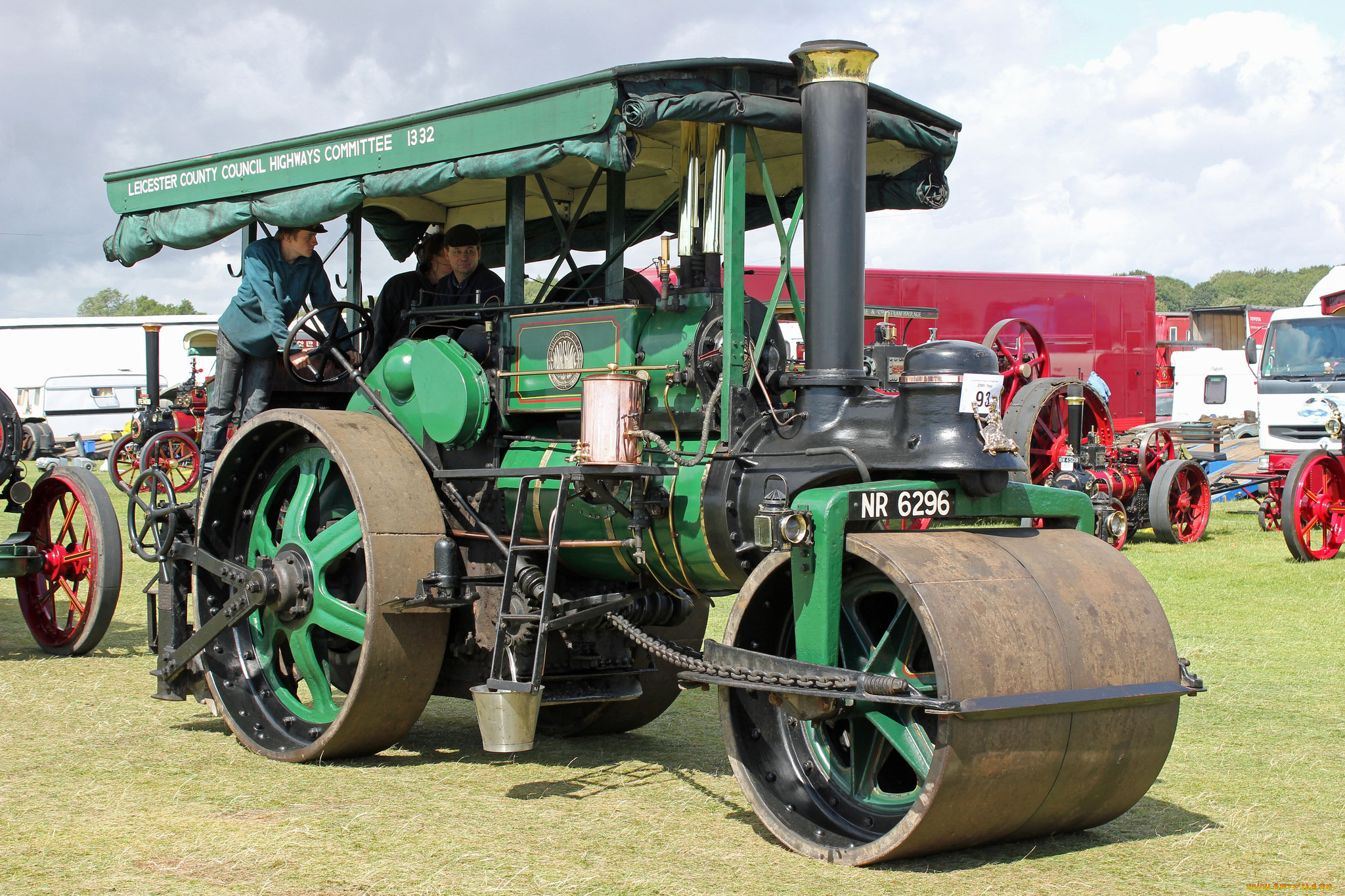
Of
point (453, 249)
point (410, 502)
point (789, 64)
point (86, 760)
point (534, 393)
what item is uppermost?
point (789, 64)

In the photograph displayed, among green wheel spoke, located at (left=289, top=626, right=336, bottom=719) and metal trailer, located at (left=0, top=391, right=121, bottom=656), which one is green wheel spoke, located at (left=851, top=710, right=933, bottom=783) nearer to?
green wheel spoke, located at (left=289, top=626, right=336, bottom=719)

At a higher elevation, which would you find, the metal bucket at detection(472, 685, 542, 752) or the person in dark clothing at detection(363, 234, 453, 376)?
the person in dark clothing at detection(363, 234, 453, 376)

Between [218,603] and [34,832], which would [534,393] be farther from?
[34,832]

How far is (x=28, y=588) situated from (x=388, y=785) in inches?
Result: 160

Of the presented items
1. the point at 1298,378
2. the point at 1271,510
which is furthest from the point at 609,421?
the point at 1298,378

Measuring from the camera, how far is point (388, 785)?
4.67m

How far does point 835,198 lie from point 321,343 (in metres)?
2.44

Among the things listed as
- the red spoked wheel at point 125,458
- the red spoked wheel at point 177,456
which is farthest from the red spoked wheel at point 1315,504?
the red spoked wheel at point 125,458

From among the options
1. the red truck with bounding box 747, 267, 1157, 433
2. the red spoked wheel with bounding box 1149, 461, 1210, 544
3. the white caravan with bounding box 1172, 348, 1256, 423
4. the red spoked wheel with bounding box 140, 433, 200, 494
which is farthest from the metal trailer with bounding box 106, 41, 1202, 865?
the white caravan with bounding box 1172, 348, 1256, 423

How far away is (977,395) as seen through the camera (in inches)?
159

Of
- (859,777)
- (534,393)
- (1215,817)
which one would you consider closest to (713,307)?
(534,393)

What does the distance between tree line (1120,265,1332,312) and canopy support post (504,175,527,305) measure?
306 ft

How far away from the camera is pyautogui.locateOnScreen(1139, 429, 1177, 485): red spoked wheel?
1408cm

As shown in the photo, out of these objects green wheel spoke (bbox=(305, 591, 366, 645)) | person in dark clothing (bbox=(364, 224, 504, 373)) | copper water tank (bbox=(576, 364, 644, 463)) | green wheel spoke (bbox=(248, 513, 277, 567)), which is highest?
person in dark clothing (bbox=(364, 224, 504, 373))
